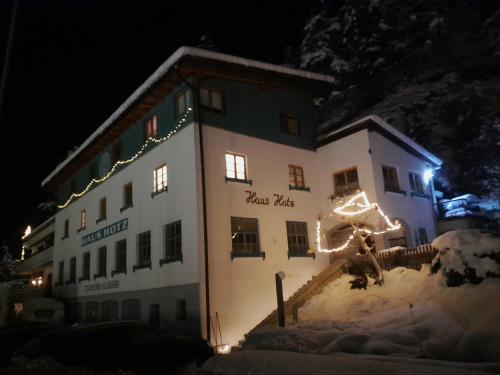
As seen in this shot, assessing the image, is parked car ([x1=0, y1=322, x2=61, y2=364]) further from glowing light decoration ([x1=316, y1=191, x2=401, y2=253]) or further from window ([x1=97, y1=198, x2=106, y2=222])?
window ([x1=97, y1=198, x2=106, y2=222])

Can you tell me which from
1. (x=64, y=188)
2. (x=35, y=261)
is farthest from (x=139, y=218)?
(x=35, y=261)

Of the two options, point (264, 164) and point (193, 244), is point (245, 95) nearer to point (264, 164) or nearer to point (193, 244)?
point (264, 164)

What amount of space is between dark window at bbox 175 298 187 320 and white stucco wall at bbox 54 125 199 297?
0.78 metres

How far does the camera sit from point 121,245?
70.1ft

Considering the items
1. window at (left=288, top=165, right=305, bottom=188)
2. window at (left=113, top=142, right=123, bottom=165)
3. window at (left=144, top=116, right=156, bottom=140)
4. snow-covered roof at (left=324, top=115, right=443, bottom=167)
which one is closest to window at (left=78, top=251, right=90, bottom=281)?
window at (left=113, top=142, right=123, bottom=165)

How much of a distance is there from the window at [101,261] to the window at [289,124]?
11.6 meters

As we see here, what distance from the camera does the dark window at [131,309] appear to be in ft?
62.8

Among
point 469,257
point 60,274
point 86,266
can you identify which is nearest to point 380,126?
point 469,257

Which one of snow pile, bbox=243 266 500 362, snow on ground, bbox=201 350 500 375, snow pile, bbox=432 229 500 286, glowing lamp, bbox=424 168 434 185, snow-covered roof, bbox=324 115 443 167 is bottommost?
snow on ground, bbox=201 350 500 375

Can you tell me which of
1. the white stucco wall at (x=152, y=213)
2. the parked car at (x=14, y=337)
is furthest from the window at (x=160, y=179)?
the parked car at (x=14, y=337)

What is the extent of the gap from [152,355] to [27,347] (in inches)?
103

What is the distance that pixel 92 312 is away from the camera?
23.5 meters

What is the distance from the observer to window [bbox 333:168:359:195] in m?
20.1

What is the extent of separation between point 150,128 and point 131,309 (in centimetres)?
864
